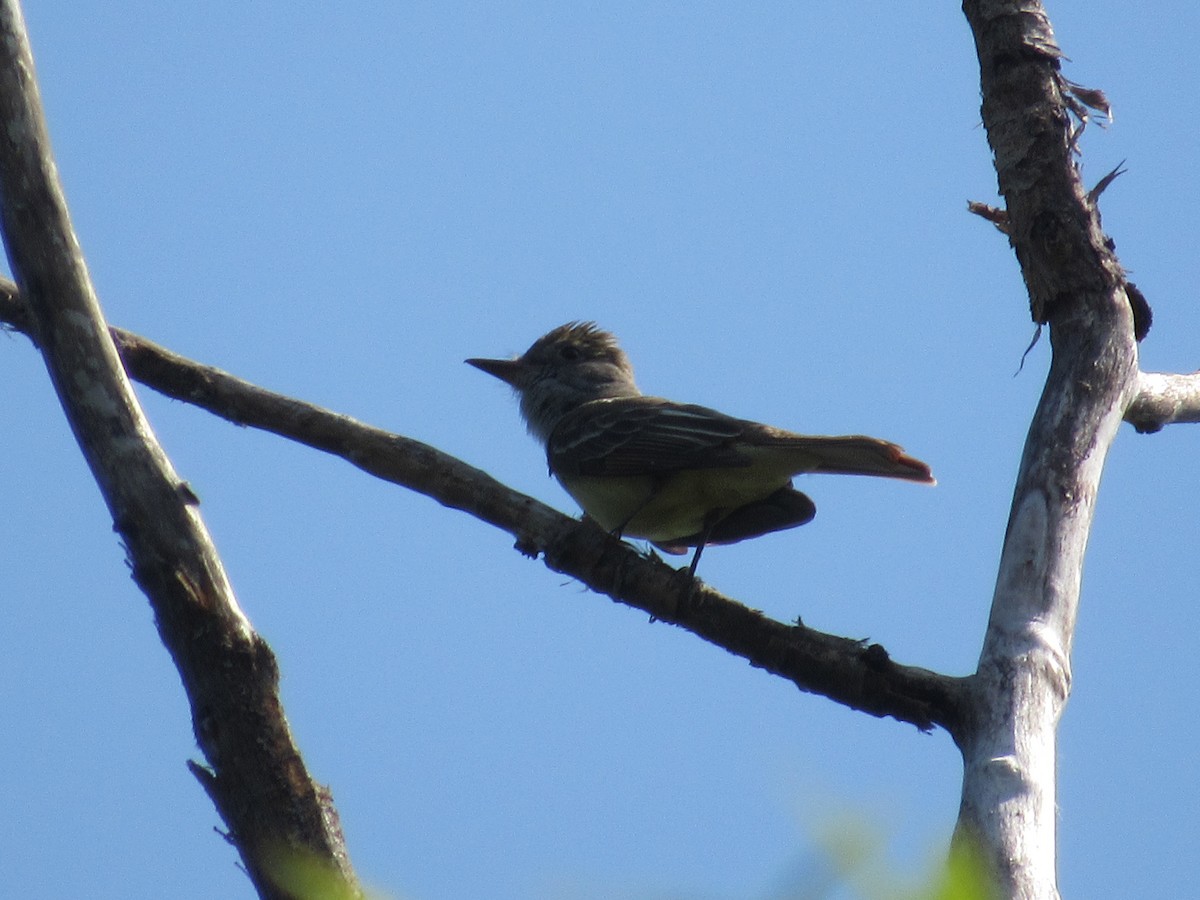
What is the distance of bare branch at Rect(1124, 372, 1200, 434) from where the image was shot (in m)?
5.84

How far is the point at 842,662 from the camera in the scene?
4.95 metres

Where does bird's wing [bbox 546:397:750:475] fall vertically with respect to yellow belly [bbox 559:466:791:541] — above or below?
above

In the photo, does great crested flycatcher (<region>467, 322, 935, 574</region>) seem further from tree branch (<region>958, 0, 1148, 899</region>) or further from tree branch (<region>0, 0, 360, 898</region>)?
tree branch (<region>0, 0, 360, 898</region>)

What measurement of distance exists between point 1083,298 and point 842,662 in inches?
76.1

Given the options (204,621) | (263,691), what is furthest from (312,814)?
(204,621)

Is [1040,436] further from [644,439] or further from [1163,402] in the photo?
[644,439]

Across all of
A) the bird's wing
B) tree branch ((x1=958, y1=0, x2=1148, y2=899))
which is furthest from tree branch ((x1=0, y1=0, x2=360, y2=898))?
the bird's wing

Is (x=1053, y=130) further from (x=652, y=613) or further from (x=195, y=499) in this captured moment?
(x=195, y=499)

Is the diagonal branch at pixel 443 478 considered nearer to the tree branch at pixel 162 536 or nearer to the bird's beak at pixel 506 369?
the tree branch at pixel 162 536

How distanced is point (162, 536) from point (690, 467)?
140 inches

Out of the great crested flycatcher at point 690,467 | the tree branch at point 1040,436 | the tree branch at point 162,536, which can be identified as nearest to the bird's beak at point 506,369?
the great crested flycatcher at point 690,467

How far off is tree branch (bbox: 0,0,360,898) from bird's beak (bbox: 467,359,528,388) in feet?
16.6

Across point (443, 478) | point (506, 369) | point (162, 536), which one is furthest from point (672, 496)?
point (162, 536)

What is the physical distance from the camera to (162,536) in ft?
13.6
